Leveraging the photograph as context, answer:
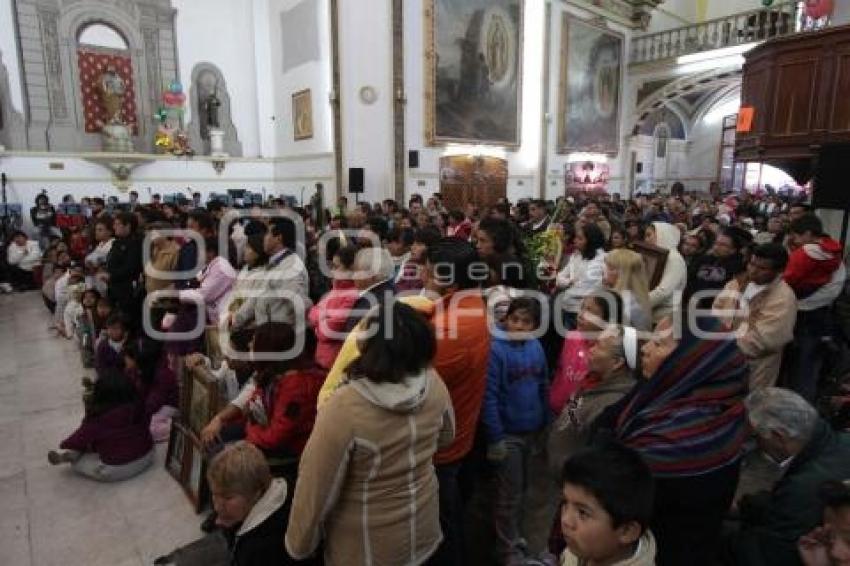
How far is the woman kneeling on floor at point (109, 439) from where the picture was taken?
299 cm

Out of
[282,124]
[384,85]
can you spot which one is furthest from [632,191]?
[282,124]

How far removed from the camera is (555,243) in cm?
476

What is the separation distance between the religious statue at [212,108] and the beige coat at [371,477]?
13077mm

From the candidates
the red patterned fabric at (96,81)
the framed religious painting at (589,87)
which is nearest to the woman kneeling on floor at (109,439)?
the red patterned fabric at (96,81)

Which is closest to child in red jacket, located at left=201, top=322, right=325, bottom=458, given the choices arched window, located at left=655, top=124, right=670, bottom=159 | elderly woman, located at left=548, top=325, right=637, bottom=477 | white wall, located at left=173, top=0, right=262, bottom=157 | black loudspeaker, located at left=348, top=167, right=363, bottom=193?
elderly woman, located at left=548, top=325, right=637, bottom=477

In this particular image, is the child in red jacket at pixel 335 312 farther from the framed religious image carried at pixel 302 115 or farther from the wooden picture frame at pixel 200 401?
the framed religious image carried at pixel 302 115

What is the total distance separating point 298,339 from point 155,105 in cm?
1232

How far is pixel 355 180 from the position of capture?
11.0 meters

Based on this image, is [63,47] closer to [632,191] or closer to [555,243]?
[555,243]

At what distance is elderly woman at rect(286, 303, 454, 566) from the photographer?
53.5 inches

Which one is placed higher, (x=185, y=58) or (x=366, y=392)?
(x=185, y=58)

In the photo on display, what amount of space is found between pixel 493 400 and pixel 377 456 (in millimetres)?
839

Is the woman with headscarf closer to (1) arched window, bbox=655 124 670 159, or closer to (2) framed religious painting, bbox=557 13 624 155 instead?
(2) framed religious painting, bbox=557 13 624 155

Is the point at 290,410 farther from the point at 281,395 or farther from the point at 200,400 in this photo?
the point at 200,400
